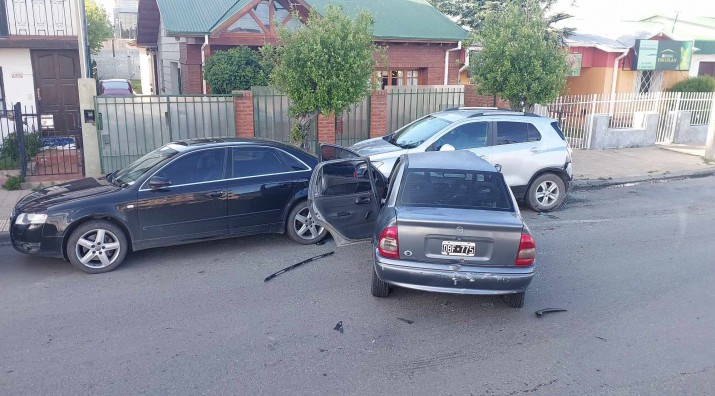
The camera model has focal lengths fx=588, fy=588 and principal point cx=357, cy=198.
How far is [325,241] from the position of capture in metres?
8.54

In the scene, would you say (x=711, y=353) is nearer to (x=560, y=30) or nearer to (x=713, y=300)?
(x=713, y=300)

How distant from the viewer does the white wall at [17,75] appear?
51.1ft

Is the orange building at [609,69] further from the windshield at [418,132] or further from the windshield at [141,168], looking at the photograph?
the windshield at [141,168]

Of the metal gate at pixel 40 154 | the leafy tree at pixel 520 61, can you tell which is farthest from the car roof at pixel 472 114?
the metal gate at pixel 40 154

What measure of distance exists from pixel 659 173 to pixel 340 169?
9.82 meters

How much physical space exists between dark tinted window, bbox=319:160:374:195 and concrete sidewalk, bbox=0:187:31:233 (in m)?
4.88

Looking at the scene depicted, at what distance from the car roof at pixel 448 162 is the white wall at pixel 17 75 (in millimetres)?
13146

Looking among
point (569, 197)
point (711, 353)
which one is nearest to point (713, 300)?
point (711, 353)

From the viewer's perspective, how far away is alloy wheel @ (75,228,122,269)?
7066 mm

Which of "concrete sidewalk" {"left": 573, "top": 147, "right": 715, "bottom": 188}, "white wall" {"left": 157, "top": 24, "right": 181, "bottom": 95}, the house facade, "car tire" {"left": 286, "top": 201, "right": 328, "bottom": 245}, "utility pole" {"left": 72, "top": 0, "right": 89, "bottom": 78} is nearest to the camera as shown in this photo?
"car tire" {"left": 286, "top": 201, "right": 328, "bottom": 245}

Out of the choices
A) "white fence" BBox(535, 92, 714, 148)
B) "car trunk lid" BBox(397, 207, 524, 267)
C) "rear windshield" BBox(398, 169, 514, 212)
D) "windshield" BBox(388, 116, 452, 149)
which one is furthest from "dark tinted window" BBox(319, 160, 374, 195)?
"white fence" BBox(535, 92, 714, 148)

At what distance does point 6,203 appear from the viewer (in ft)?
33.4

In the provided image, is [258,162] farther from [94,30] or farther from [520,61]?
[94,30]

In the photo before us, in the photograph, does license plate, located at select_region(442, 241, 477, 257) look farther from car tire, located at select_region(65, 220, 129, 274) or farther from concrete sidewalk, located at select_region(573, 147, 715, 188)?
concrete sidewalk, located at select_region(573, 147, 715, 188)
